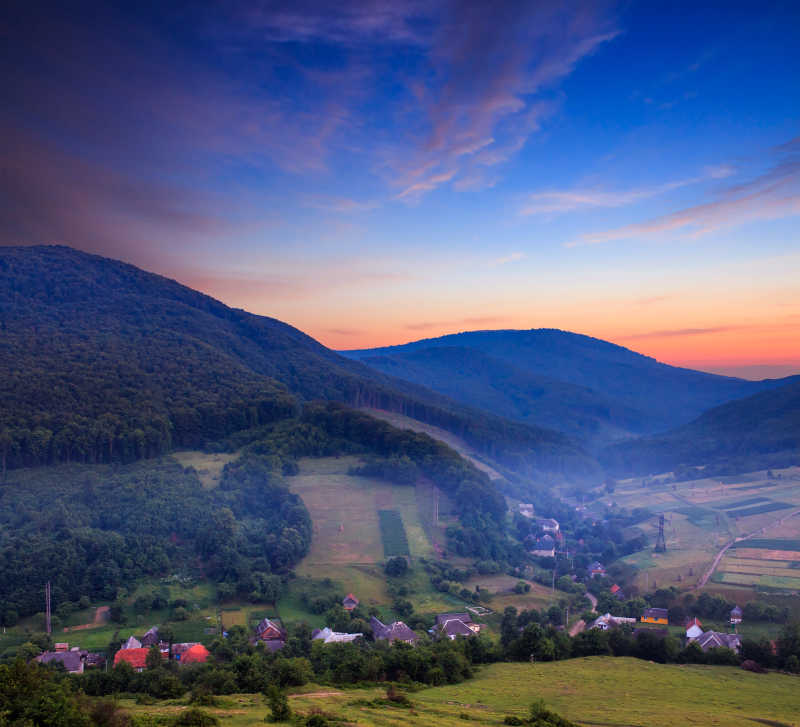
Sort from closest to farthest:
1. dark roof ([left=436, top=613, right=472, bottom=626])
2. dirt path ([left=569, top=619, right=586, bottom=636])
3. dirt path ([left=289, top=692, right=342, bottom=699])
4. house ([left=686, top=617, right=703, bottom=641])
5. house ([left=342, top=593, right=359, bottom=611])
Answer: dirt path ([left=289, top=692, right=342, bottom=699]), house ([left=686, top=617, right=703, bottom=641]), dark roof ([left=436, top=613, right=472, bottom=626]), house ([left=342, top=593, right=359, bottom=611]), dirt path ([left=569, top=619, right=586, bottom=636])

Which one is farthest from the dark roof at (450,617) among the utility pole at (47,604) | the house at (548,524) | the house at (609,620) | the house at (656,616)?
the house at (548,524)

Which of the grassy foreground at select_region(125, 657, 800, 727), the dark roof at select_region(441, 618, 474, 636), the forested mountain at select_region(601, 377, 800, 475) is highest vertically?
the forested mountain at select_region(601, 377, 800, 475)

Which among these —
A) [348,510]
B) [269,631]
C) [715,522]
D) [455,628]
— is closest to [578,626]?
[455,628]

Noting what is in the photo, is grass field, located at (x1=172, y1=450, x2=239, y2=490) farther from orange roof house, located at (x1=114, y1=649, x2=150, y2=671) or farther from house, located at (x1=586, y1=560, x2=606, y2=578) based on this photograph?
house, located at (x1=586, y1=560, x2=606, y2=578)

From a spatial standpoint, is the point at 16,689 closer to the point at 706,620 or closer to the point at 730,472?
the point at 706,620

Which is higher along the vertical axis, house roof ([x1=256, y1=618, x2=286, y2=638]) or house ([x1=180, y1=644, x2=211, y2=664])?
house ([x1=180, y1=644, x2=211, y2=664])

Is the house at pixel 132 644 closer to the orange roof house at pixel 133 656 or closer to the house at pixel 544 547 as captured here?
the orange roof house at pixel 133 656

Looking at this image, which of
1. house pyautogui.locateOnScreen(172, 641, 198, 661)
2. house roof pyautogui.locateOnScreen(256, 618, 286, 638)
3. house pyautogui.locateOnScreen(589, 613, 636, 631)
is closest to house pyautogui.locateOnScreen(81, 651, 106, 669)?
house pyautogui.locateOnScreen(172, 641, 198, 661)
